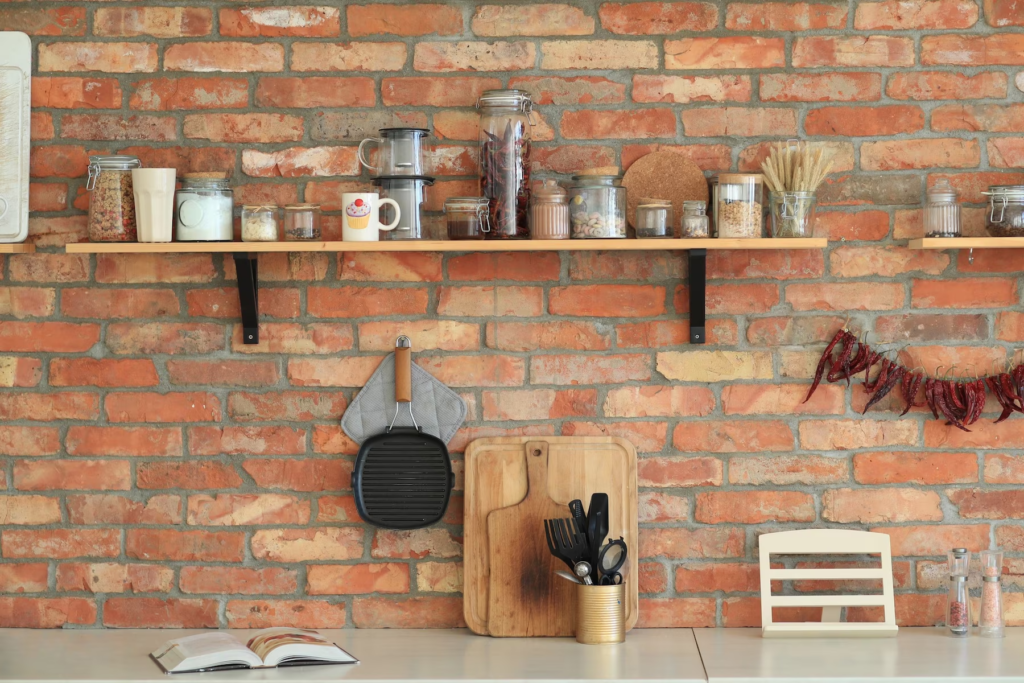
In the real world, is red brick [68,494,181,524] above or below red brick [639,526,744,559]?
above

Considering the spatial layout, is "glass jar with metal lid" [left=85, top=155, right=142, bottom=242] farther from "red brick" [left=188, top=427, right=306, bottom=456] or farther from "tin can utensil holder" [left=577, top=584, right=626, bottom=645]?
"tin can utensil holder" [left=577, top=584, right=626, bottom=645]

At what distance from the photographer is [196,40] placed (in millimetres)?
2211

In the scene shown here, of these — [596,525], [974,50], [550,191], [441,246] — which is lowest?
[596,525]

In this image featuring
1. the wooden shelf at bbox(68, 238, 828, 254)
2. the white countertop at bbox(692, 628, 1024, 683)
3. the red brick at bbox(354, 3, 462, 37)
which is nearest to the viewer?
the white countertop at bbox(692, 628, 1024, 683)

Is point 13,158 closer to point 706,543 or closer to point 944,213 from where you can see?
point 706,543

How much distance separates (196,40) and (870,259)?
155 cm

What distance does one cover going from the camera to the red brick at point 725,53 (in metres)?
2.18

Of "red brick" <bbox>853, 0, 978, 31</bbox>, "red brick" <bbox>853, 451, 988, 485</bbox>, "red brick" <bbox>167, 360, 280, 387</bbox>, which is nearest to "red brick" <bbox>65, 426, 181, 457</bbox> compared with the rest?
"red brick" <bbox>167, 360, 280, 387</bbox>

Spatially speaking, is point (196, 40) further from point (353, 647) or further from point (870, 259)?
point (870, 259)

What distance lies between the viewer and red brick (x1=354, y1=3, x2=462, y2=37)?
7.20ft

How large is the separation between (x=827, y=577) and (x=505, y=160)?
109 centimetres

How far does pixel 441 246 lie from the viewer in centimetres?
201

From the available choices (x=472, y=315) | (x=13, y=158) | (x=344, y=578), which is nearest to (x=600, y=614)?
(x=344, y=578)

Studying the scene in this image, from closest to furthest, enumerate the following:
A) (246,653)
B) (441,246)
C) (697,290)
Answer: (246,653)
(441,246)
(697,290)
